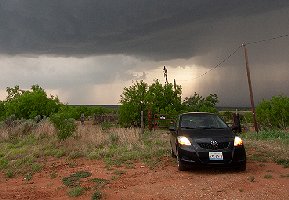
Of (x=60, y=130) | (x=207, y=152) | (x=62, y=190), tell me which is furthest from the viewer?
(x=60, y=130)

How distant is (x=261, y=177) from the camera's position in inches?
349

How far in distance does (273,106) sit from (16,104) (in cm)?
2712

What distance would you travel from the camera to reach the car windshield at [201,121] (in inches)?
430

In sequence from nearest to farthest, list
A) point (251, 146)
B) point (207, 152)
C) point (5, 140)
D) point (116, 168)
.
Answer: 1. point (207, 152)
2. point (116, 168)
3. point (251, 146)
4. point (5, 140)

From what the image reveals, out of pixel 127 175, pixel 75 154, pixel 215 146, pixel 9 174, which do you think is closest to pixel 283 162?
pixel 215 146

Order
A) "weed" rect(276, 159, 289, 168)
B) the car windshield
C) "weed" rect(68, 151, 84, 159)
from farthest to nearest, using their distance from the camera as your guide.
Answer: "weed" rect(68, 151, 84, 159), the car windshield, "weed" rect(276, 159, 289, 168)

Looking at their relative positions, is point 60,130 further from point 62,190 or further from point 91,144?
point 62,190

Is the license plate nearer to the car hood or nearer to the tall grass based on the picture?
the car hood

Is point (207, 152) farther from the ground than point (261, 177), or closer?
farther from the ground

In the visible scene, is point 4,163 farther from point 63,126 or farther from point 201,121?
point 201,121

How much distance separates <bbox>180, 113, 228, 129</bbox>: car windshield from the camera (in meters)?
10.9

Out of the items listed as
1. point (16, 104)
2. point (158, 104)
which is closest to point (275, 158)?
point (158, 104)

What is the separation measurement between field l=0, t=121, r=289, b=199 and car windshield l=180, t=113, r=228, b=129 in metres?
1.34

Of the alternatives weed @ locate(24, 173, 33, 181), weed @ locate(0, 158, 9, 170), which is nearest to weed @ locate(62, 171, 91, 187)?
weed @ locate(24, 173, 33, 181)
